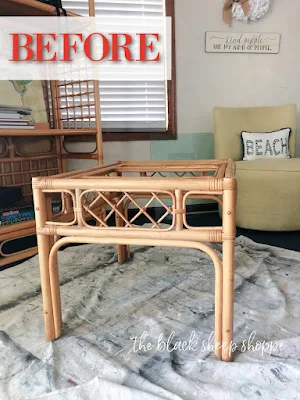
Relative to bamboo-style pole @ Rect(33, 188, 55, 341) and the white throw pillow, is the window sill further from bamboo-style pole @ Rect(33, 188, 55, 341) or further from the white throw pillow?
bamboo-style pole @ Rect(33, 188, 55, 341)

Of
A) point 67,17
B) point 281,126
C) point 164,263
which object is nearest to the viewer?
point 164,263

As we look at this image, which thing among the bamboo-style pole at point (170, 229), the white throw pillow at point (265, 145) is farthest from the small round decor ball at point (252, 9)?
the bamboo-style pole at point (170, 229)

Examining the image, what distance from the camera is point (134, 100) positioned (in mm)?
2301

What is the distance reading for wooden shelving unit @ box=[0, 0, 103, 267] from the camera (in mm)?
1440

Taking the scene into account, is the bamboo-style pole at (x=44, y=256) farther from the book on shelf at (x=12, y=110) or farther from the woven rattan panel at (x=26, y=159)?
the woven rattan panel at (x=26, y=159)

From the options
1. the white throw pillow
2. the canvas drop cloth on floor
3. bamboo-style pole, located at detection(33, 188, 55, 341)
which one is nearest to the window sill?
the white throw pillow

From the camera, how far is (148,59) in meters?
2.24

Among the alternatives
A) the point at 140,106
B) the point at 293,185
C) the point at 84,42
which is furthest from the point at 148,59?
the point at 293,185

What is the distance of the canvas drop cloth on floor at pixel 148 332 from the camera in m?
0.73

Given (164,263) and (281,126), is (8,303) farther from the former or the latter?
(281,126)

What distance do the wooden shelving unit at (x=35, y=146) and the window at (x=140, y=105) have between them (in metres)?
0.18

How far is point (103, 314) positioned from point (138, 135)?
1.49m

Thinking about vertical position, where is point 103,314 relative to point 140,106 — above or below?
below

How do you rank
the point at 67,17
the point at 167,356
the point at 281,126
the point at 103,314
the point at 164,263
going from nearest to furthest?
the point at 167,356
the point at 103,314
the point at 164,263
the point at 67,17
the point at 281,126
